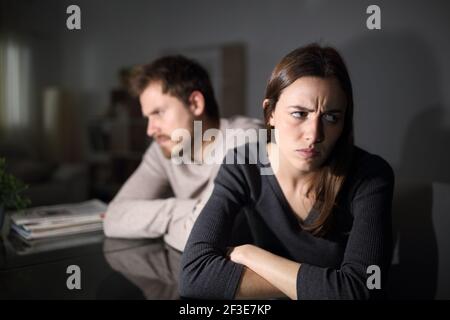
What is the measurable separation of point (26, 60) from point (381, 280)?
4.08m

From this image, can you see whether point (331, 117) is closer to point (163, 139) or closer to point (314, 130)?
point (314, 130)

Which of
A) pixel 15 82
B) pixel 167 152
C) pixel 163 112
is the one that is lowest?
pixel 167 152

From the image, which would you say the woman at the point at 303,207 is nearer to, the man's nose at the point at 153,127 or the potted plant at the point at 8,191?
the man's nose at the point at 153,127

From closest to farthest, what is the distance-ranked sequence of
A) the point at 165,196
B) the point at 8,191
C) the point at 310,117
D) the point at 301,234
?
the point at 310,117, the point at 301,234, the point at 8,191, the point at 165,196

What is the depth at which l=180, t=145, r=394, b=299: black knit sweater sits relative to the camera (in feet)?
2.14

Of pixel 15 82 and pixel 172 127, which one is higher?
pixel 15 82

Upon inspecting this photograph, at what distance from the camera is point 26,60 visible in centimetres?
396

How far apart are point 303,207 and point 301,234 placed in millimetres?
50

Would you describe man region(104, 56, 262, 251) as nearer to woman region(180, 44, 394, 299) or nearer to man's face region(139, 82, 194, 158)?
man's face region(139, 82, 194, 158)

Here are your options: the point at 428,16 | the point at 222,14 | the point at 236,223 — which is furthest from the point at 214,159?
the point at 222,14

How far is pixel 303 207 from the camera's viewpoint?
30.4 inches

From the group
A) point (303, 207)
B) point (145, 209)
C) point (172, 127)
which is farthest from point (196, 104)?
point (303, 207)

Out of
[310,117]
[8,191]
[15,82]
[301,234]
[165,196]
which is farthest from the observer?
[15,82]

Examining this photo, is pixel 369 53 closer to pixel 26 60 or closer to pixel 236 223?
pixel 236 223
